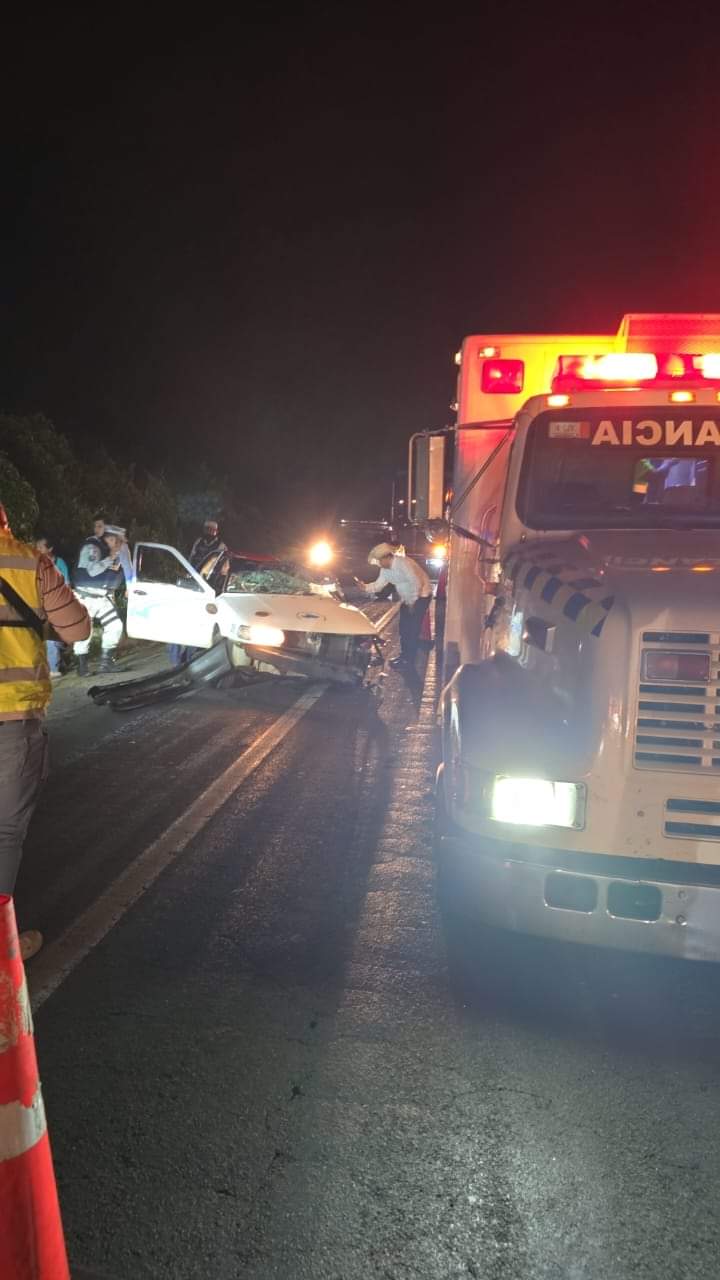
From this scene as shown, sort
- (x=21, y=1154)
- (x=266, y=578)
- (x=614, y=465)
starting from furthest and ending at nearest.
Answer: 1. (x=266, y=578)
2. (x=614, y=465)
3. (x=21, y=1154)

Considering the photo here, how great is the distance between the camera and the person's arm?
149 inches

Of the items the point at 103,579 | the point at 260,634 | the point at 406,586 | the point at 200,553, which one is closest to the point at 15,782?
the point at 260,634

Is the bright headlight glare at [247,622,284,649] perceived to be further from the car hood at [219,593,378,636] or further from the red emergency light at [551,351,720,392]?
the red emergency light at [551,351,720,392]

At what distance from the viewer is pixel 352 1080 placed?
3111 millimetres

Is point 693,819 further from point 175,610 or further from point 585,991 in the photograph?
point 175,610

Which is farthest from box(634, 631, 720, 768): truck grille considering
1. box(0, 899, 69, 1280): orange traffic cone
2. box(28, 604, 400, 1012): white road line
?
box(28, 604, 400, 1012): white road line

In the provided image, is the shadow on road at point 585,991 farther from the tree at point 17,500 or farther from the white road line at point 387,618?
the white road line at point 387,618

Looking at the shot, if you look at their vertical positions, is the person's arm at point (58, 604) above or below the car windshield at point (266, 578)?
above

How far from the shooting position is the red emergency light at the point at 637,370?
5.32 m

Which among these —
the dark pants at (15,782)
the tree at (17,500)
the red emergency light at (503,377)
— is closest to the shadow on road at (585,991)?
the dark pants at (15,782)

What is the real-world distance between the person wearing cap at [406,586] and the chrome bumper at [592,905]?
7135 millimetres

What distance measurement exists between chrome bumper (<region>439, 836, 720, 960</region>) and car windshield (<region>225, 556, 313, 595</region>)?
22.5 feet

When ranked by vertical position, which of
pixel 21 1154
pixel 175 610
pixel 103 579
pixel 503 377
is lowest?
pixel 21 1154

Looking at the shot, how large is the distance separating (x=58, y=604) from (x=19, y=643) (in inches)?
9.0
